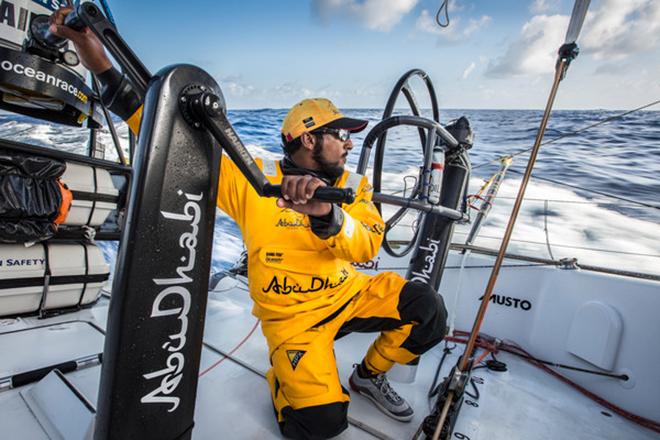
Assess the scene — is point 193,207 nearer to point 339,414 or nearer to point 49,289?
point 339,414

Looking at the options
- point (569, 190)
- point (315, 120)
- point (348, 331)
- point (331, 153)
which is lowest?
point (348, 331)

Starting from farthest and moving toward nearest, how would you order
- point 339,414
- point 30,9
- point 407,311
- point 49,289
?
point 49,289 < point 407,311 < point 30,9 < point 339,414

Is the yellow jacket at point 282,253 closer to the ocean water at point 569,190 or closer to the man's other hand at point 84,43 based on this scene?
the man's other hand at point 84,43

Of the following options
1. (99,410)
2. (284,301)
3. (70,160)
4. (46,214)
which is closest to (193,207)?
(99,410)

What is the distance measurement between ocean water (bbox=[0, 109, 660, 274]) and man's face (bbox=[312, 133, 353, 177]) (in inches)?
89.0

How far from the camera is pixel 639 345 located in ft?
5.55

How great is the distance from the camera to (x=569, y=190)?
5.69m

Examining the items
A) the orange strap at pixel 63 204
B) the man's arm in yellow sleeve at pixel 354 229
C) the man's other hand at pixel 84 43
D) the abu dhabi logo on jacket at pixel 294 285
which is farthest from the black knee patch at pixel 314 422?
the orange strap at pixel 63 204

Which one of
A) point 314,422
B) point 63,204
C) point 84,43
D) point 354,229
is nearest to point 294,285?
point 354,229

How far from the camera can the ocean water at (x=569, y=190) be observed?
4.46 metres

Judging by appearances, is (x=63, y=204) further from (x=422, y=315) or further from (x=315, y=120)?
(x=422, y=315)

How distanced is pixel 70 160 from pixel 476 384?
239 cm

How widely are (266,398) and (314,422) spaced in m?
0.34

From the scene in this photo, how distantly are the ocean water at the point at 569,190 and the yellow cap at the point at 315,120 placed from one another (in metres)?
2.24
